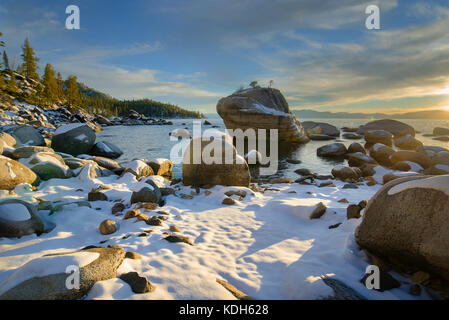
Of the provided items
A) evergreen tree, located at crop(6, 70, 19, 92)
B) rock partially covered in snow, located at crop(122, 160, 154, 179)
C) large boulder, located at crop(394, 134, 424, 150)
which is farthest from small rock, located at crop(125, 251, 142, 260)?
large boulder, located at crop(394, 134, 424, 150)

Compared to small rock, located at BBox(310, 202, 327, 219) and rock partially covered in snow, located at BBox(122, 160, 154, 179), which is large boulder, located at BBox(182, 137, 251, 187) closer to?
rock partially covered in snow, located at BBox(122, 160, 154, 179)

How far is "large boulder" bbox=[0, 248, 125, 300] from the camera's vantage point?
240 cm

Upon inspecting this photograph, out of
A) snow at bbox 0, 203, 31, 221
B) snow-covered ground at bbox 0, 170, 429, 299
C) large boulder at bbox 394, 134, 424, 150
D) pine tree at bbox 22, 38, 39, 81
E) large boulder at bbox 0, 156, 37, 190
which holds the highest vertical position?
pine tree at bbox 22, 38, 39, 81

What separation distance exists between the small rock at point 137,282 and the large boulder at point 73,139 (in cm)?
1638

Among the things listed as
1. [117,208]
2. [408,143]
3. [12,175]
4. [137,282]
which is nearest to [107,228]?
[117,208]

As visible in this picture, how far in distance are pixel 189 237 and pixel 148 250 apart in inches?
38.7

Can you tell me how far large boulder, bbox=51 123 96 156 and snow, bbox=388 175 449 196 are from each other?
1860cm

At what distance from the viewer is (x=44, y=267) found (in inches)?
104

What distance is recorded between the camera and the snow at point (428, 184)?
293 centimetres

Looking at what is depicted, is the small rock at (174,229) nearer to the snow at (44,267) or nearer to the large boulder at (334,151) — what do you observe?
the snow at (44,267)

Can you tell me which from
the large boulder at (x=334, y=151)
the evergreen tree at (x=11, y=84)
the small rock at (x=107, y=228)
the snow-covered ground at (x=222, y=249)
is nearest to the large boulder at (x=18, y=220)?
the snow-covered ground at (x=222, y=249)
